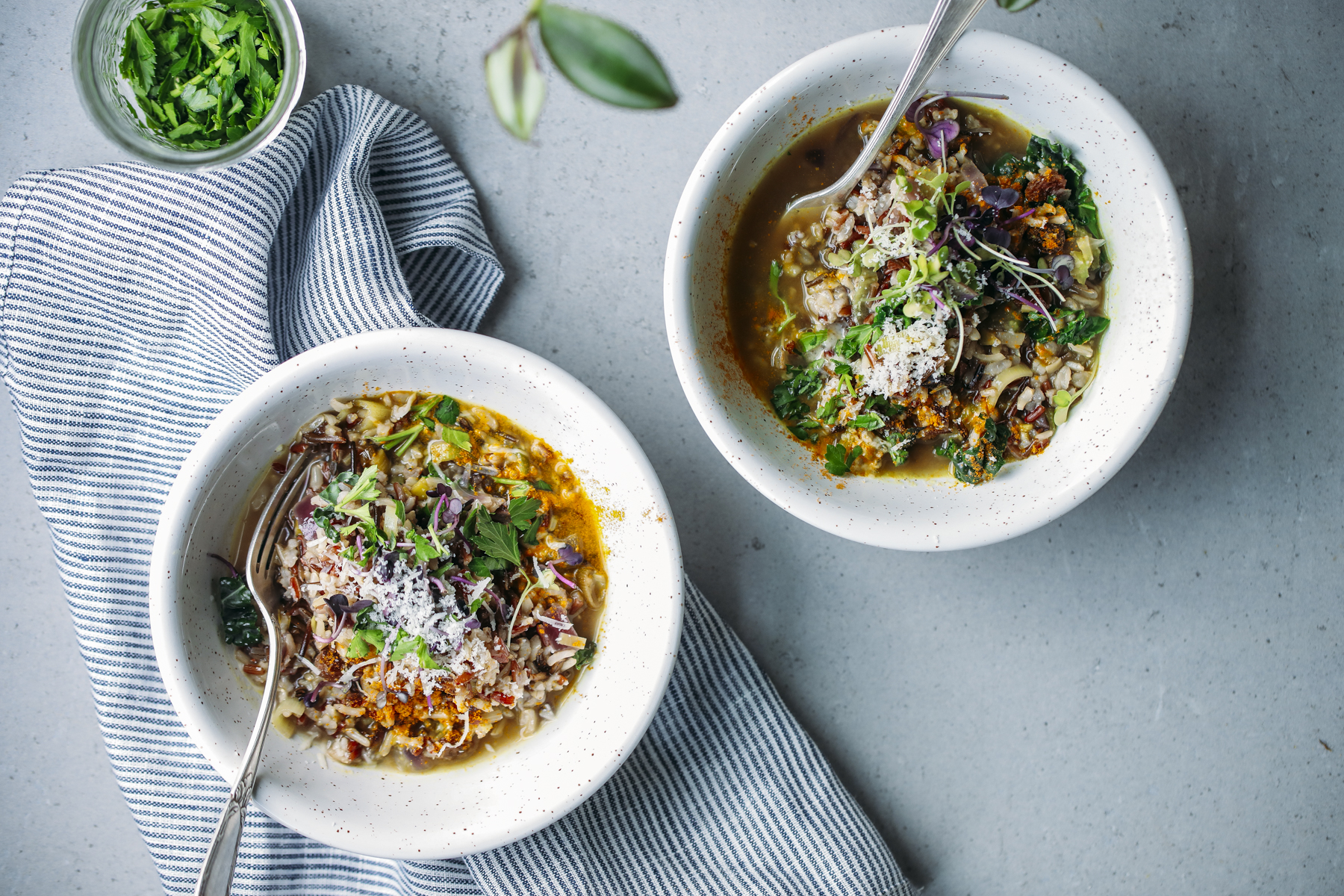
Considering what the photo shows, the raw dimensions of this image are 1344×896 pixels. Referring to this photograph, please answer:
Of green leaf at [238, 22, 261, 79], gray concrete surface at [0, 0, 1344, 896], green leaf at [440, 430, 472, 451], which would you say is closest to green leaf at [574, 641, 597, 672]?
gray concrete surface at [0, 0, 1344, 896]

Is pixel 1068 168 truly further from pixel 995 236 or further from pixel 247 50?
pixel 247 50

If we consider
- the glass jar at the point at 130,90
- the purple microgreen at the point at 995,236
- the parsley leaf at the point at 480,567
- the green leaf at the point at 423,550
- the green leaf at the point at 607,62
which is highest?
the purple microgreen at the point at 995,236

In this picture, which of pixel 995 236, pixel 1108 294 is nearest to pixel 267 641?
pixel 995 236

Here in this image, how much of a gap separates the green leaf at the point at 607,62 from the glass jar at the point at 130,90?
2.12 feet

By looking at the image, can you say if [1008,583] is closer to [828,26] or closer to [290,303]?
[828,26]

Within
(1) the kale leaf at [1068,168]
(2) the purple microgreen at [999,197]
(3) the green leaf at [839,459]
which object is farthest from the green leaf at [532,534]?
(1) the kale leaf at [1068,168]

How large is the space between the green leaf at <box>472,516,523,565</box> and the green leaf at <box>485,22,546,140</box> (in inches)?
42.4

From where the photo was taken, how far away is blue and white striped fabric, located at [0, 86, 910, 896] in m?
2.09

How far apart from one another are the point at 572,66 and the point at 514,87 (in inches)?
6.6

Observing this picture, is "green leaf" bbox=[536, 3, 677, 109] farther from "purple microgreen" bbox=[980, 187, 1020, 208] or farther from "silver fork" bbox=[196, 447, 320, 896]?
"silver fork" bbox=[196, 447, 320, 896]

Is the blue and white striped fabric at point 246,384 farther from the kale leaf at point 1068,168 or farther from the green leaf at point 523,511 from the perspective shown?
the kale leaf at point 1068,168

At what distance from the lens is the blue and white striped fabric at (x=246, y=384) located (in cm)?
209

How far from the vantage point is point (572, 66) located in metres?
2.30

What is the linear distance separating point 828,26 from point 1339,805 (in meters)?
2.62
